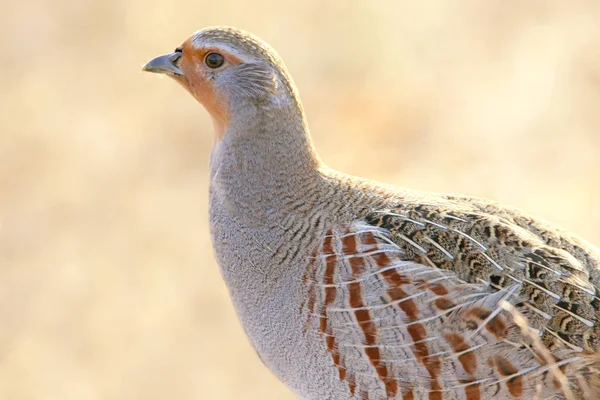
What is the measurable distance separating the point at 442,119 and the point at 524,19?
2043 mm

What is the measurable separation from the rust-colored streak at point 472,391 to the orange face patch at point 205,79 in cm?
141

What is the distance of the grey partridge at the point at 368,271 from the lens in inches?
128

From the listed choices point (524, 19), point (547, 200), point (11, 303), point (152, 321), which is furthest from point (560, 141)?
point (11, 303)

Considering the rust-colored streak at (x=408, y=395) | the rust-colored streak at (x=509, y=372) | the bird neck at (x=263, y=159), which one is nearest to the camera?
the rust-colored streak at (x=509, y=372)

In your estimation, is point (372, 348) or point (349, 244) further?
point (349, 244)

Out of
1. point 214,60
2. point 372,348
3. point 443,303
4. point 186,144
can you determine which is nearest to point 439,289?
point 443,303

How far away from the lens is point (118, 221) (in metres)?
8.71

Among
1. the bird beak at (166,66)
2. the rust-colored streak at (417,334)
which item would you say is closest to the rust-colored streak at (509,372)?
the rust-colored streak at (417,334)

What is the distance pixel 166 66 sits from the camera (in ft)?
12.8

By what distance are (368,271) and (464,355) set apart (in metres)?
0.46

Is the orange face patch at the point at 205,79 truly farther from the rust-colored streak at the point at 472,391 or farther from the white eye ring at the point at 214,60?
the rust-colored streak at the point at 472,391

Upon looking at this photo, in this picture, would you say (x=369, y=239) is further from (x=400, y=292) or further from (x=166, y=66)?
(x=166, y=66)

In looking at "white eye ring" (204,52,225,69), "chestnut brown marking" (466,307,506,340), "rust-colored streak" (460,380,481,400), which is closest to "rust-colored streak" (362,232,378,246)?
"chestnut brown marking" (466,307,506,340)

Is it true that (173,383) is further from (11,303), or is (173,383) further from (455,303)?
(455,303)
